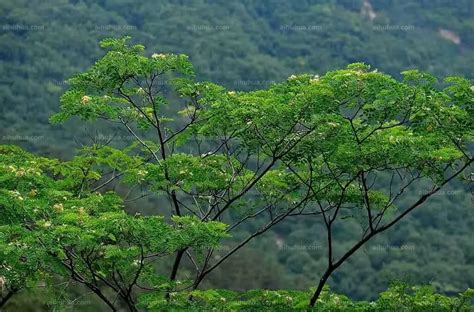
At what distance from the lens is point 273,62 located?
306 ft

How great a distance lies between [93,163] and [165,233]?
3.54 m

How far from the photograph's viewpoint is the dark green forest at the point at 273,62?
2222 inches

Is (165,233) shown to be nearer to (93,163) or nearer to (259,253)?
(93,163)

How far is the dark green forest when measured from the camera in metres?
56.4

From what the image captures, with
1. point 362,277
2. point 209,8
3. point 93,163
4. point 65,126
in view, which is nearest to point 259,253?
point 362,277

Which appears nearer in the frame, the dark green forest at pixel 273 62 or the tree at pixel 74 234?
the tree at pixel 74 234

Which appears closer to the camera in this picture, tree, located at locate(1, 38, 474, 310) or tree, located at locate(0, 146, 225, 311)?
tree, located at locate(0, 146, 225, 311)

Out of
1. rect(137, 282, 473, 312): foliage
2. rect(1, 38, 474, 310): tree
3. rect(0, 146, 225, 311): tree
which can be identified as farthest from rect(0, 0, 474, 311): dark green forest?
rect(137, 282, 473, 312): foliage

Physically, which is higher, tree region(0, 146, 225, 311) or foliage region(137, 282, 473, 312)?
tree region(0, 146, 225, 311)

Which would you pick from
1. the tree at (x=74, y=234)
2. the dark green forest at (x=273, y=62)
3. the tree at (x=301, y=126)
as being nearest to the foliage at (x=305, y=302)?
the tree at (x=301, y=126)

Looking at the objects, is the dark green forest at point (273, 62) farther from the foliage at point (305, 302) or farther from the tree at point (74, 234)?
the foliage at point (305, 302)

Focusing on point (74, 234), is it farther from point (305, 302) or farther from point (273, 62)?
point (273, 62)

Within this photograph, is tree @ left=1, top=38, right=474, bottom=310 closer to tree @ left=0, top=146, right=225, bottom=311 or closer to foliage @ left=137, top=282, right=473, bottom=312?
tree @ left=0, top=146, right=225, bottom=311

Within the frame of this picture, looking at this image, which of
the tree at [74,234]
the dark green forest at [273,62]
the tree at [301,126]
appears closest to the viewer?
the tree at [74,234]
